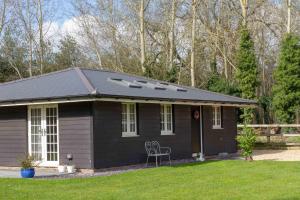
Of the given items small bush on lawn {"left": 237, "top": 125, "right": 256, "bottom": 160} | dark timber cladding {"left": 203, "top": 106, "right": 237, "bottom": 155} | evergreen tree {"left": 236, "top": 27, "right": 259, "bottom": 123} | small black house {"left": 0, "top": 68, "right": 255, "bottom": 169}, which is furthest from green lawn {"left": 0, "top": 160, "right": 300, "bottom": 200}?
evergreen tree {"left": 236, "top": 27, "right": 259, "bottom": 123}

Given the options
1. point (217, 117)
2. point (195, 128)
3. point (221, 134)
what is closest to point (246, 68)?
point (217, 117)

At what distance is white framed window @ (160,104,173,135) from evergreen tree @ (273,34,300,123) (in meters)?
12.1

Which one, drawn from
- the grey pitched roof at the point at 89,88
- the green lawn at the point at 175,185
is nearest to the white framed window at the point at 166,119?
the grey pitched roof at the point at 89,88

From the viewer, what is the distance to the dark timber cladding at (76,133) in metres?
15.0

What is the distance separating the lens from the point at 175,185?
1181 cm

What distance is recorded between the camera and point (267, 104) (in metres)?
33.7

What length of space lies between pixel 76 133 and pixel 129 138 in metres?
1.81

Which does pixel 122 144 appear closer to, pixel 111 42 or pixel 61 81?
pixel 61 81

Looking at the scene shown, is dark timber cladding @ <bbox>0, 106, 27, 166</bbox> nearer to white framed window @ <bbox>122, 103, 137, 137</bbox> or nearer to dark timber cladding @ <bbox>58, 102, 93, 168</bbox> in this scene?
dark timber cladding @ <bbox>58, 102, 93, 168</bbox>

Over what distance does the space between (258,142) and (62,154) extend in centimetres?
1327

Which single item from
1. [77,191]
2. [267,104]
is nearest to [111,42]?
[267,104]

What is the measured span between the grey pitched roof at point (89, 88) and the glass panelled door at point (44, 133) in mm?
655

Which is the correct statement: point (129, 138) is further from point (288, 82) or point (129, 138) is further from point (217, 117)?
point (288, 82)

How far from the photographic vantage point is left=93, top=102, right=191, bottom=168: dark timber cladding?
1507 cm
